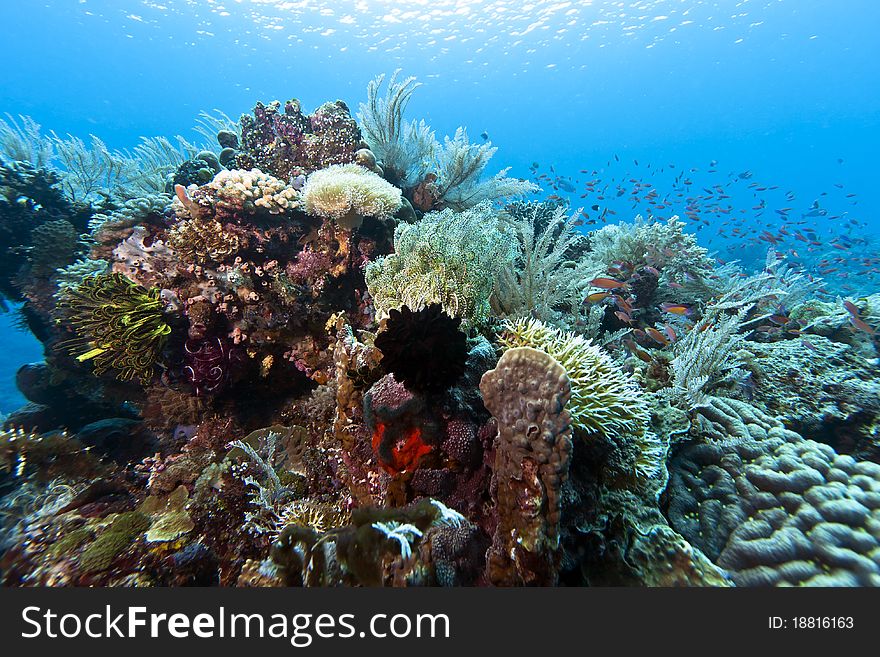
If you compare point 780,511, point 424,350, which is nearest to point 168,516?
point 424,350

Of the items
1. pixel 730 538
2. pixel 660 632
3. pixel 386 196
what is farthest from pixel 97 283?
pixel 730 538

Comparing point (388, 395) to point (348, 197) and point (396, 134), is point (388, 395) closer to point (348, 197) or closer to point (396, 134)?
point (348, 197)

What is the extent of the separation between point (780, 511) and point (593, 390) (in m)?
1.61

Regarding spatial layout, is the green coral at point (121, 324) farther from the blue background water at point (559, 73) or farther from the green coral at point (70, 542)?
the blue background water at point (559, 73)

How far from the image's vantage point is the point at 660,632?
2.05 m

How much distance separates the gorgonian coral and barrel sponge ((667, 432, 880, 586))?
2336 millimetres

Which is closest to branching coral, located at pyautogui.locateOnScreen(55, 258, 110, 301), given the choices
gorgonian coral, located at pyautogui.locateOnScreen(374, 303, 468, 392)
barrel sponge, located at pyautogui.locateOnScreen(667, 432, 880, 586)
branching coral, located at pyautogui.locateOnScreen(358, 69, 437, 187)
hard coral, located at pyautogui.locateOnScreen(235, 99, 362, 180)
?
hard coral, located at pyautogui.locateOnScreen(235, 99, 362, 180)

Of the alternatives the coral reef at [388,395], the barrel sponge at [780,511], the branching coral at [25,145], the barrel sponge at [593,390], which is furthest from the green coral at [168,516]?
the branching coral at [25,145]

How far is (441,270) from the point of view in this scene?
363 centimetres

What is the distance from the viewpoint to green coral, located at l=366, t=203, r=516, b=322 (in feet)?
11.7

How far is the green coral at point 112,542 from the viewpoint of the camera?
Result: 3141 millimetres

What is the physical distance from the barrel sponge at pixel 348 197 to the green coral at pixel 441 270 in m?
0.96

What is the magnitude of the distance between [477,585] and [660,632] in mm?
1085

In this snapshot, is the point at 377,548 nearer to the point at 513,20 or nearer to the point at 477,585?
the point at 477,585
